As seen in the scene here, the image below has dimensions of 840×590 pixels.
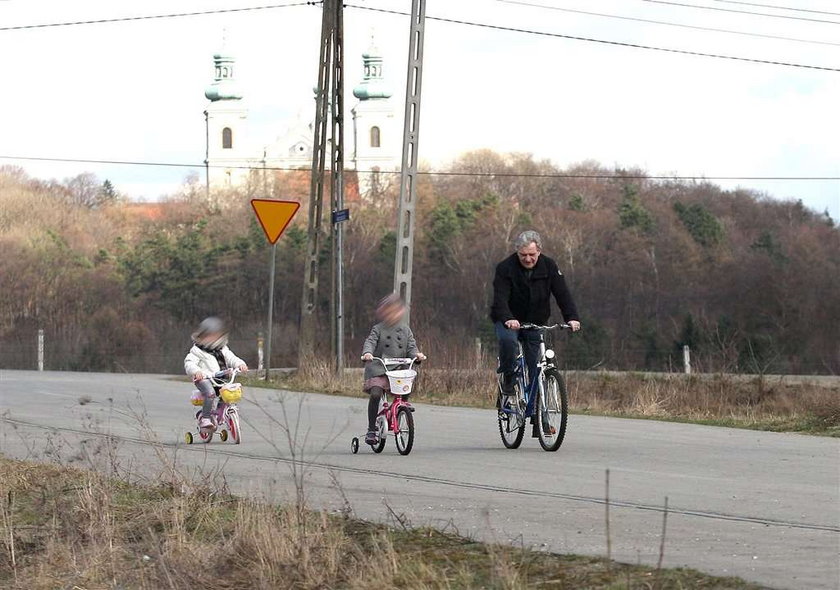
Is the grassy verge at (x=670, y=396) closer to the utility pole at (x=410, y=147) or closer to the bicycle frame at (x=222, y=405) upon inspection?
the utility pole at (x=410, y=147)

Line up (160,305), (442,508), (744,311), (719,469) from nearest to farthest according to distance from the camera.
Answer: (442,508)
(719,469)
(744,311)
(160,305)

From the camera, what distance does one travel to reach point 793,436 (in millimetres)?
16094

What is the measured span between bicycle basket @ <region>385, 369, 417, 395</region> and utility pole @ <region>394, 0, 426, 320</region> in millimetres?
12770

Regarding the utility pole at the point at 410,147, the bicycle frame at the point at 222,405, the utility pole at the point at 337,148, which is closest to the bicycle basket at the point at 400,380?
the bicycle frame at the point at 222,405

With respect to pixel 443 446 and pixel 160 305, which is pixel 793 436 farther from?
pixel 160 305

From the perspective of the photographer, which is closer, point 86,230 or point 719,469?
point 719,469

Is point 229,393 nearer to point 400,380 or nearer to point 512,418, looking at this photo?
point 400,380

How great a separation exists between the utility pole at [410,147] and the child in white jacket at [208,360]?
10983 millimetres

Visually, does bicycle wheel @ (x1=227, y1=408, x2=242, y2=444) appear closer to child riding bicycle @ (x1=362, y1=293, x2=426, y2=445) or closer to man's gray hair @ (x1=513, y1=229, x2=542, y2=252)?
child riding bicycle @ (x1=362, y1=293, x2=426, y2=445)

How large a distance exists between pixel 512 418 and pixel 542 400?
648 millimetres

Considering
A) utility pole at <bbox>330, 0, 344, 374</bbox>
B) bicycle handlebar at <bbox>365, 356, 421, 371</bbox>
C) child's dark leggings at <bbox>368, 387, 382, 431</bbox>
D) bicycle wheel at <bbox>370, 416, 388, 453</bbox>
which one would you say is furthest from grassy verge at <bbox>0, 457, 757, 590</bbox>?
utility pole at <bbox>330, 0, 344, 374</bbox>

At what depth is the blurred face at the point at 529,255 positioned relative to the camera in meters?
13.7

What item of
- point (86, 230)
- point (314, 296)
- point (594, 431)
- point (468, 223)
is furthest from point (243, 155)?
point (594, 431)

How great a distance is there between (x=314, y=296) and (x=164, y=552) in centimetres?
2287
